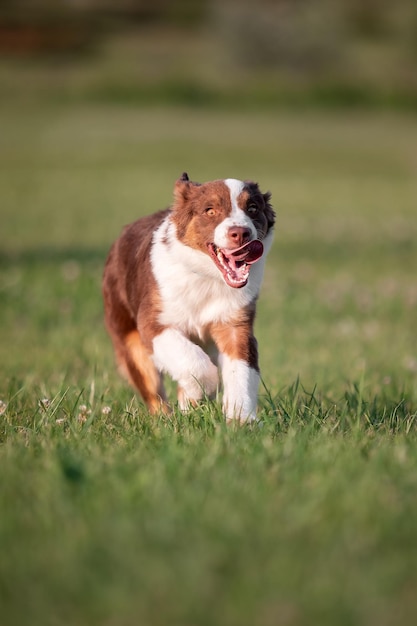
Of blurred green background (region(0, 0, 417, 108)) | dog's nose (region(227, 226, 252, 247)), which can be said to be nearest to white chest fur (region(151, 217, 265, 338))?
dog's nose (region(227, 226, 252, 247))

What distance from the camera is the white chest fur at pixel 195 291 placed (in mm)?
4469

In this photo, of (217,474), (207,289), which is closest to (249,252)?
(207,289)

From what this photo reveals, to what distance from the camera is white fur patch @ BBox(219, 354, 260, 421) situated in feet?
13.8

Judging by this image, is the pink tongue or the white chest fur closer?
the pink tongue

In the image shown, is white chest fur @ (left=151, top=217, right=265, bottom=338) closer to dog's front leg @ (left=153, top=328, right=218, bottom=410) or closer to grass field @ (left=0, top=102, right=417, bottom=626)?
dog's front leg @ (left=153, top=328, right=218, bottom=410)

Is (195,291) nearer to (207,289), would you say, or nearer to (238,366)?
(207,289)

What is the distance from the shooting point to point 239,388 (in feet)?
14.1

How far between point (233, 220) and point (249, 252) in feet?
0.55

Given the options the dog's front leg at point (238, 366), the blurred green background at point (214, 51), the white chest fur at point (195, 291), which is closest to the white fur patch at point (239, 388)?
the dog's front leg at point (238, 366)

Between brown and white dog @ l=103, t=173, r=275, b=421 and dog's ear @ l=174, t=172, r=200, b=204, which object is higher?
dog's ear @ l=174, t=172, r=200, b=204

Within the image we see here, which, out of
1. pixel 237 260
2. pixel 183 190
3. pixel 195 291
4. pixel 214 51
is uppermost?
pixel 214 51

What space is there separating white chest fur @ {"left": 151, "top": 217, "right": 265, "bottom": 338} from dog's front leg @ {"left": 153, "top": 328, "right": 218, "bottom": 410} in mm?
99

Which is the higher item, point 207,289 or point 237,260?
point 237,260

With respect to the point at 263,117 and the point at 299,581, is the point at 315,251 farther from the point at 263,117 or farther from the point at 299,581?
the point at 263,117
